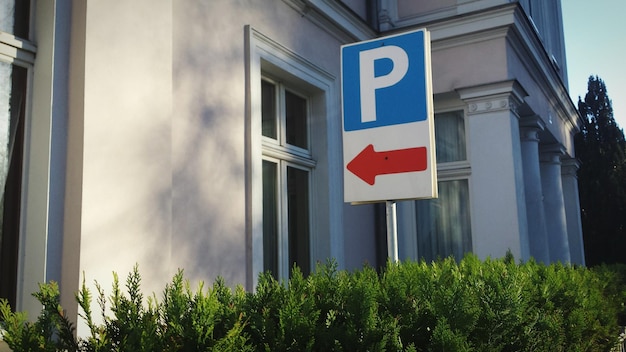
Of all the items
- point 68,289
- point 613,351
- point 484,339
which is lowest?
point 613,351

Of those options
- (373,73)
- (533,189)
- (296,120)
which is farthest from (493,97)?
(373,73)

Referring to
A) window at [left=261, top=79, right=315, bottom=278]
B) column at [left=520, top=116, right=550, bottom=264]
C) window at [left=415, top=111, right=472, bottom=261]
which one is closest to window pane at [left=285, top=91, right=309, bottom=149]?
window at [left=261, top=79, right=315, bottom=278]

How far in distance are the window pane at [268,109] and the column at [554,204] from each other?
690 cm

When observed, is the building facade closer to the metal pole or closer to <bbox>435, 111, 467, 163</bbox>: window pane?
<bbox>435, 111, 467, 163</bbox>: window pane

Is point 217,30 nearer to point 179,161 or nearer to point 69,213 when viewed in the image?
point 179,161

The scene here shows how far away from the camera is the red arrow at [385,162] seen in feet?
8.66

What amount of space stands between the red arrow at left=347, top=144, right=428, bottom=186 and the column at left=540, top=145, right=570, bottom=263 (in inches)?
352

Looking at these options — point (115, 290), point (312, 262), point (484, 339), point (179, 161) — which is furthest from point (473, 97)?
point (115, 290)

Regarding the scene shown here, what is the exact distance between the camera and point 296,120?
6.17 m

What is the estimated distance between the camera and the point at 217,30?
4.70 metres

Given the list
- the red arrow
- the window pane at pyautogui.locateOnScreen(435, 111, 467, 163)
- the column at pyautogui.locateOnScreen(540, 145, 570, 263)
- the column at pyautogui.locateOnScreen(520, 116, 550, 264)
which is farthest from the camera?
the column at pyautogui.locateOnScreen(540, 145, 570, 263)

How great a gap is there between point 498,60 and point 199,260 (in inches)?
187

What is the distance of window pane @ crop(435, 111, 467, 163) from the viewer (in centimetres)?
783

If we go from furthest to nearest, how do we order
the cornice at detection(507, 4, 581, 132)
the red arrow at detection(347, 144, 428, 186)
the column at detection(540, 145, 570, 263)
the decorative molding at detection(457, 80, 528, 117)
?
the column at detection(540, 145, 570, 263)
the cornice at detection(507, 4, 581, 132)
the decorative molding at detection(457, 80, 528, 117)
the red arrow at detection(347, 144, 428, 186)
